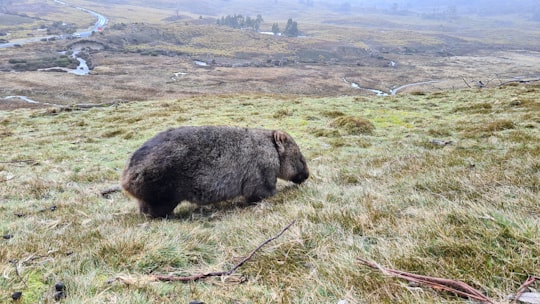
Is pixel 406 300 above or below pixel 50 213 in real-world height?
above

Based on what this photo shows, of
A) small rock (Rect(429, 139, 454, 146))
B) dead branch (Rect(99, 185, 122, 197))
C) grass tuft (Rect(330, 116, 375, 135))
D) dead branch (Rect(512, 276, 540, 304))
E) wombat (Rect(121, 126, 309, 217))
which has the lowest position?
dead branch (Rect(99, 185, 122, 197))

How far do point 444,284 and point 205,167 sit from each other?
4630 mm

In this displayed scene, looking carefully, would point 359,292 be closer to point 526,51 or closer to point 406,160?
point 406,160

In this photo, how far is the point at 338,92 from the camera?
233ft

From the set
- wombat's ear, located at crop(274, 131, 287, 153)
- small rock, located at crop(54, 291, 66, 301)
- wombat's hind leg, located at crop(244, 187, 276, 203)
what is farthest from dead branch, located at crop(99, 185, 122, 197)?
small rock, located at crop(54, 291, 66, 301)

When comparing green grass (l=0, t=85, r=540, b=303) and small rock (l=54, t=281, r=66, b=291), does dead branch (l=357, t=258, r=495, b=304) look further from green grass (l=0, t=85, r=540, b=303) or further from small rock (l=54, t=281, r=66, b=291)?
small rock (l=54, t=281, r=66, b=291)

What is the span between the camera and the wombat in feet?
20.1

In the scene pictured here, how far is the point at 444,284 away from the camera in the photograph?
2.80m

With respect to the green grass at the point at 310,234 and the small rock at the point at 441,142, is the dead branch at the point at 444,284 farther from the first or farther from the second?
the small rock at the point at 441,142

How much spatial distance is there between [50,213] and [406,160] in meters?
7.86

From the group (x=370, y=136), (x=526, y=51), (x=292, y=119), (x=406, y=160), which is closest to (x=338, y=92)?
(x=292, y=119)

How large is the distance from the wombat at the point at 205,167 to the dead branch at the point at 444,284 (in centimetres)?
409

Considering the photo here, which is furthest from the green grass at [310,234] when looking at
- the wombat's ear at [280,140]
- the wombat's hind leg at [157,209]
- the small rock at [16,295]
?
the wombat's ear at [280,140]

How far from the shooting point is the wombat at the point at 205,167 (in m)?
6.12
